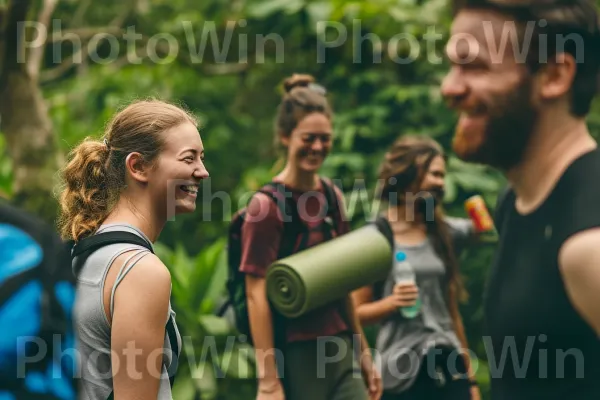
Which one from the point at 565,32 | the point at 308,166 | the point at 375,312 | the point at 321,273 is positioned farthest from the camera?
the point at 375,312

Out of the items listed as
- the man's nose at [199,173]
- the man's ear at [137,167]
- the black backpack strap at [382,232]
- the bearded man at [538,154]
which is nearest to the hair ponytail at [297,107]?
the black backpack strap at [382,232]

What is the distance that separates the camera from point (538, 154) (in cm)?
188

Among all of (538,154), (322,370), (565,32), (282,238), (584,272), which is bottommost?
(322,370)

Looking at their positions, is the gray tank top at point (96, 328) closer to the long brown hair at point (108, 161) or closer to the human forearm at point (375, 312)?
the long brown hair at point (108, 161)

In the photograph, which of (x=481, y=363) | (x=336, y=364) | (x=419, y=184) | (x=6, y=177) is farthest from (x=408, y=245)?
(x=6, y=177)

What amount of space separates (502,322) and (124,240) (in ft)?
3.64

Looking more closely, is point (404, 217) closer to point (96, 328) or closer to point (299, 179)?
point (299, 179)

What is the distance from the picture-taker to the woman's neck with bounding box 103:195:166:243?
272 cm

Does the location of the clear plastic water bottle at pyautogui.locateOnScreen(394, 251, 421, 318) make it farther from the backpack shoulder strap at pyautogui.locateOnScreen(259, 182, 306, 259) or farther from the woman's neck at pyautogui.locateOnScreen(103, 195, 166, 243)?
the woman's neck at pyautogui.locateOnScreen(103, 195, 166, 243)

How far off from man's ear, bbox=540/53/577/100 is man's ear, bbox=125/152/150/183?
1.33 meters

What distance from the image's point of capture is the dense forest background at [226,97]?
6.84 m

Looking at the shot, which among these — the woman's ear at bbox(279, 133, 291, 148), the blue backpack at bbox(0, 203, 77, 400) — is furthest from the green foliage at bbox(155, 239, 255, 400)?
the blue backpack at bbox(0, 203, 77, 400)

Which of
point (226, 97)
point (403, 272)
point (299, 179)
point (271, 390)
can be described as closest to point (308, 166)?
point (299, 179)

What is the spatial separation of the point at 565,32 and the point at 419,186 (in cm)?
329
